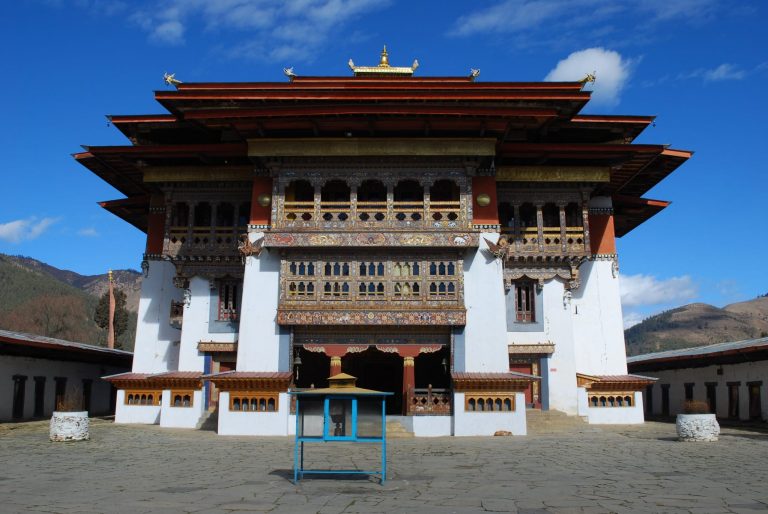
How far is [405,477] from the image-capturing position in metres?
13.1

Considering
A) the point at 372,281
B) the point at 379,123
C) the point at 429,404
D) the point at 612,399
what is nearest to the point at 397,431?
the point at 429,404

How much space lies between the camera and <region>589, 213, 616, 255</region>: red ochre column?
27.8 metres

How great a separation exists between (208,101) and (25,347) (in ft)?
41.7

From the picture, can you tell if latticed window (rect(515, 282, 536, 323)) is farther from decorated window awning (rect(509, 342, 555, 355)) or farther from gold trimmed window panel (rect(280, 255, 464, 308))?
gold trimmed window panel (rect(280, 255, 464, 308))

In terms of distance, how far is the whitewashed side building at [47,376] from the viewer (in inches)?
1082

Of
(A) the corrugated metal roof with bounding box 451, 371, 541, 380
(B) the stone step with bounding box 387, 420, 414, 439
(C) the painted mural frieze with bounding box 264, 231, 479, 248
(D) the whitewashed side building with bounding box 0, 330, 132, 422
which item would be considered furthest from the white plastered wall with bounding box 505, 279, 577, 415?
(D) the whitewashed side building with bounding box 0, 330, 132, 422

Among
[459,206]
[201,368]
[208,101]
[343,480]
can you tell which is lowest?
[343,480]

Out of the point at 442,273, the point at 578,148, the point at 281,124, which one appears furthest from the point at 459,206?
the point at 281,124

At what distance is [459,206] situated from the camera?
24.6m

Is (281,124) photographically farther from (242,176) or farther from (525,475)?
(525,475)

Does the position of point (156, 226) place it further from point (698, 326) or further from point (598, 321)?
point (698, 326)

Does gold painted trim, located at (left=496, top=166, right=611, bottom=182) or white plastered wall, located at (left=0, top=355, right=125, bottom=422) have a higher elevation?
gold painted trim, located at (left=496, top=166, right=611, bottom=182)

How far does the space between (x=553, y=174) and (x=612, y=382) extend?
8.00 metres

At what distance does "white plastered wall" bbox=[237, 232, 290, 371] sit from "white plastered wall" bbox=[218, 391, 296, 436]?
4.52 feet
